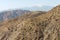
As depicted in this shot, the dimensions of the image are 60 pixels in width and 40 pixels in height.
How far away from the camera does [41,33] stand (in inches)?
1817

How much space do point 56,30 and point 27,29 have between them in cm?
895

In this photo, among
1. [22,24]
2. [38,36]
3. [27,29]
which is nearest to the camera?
[38,36]

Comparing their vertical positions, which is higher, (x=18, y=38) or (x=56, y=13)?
(x=56, y=13)

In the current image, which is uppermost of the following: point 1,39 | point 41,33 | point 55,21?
point 55,21

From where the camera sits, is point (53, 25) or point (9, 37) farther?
point (9, 37)

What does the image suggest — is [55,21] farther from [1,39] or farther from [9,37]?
[1,39]

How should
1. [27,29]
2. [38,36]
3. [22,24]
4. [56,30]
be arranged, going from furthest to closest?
[22,24], [27,29], [38,36], [56,30]

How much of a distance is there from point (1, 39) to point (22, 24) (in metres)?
7.77

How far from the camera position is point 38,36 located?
46.0 m

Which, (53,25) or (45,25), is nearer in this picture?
(53,25)

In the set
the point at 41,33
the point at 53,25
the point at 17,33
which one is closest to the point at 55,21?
the point at 53,25

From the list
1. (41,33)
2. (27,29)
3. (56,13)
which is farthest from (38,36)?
(56,13)

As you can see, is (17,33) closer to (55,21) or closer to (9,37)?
(9,37)

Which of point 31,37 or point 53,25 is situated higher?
point 53,25
